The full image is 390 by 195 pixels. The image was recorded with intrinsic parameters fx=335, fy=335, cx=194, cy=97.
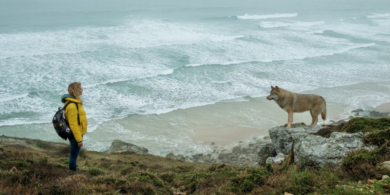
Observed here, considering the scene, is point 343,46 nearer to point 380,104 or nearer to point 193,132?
point 380,104

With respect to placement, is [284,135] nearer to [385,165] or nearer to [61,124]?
[385,165]

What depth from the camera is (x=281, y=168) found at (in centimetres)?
745

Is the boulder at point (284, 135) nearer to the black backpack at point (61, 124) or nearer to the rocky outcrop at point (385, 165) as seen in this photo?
the rocky outcrop at point (385, 165)

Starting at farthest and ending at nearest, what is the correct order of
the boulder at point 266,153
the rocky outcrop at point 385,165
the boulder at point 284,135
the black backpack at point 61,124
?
the boulder at point 266,153 → the boulder at point 284,135 → the black backpack at point 61,124 → the rocky outcrop at point 385,165

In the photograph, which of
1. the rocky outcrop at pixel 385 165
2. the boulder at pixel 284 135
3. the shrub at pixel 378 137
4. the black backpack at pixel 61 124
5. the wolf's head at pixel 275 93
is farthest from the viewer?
the wolf's head at pixel 275 93

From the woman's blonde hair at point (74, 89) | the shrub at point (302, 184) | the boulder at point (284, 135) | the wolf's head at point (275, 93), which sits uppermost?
the woman's blonde hair at point (74, 89)

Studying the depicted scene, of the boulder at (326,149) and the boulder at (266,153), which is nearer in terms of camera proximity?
the boulder at (326,149)

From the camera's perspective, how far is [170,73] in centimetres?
2838

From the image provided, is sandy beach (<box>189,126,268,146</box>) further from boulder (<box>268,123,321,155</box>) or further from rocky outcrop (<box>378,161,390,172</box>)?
rocky outcrop (<box>378,161,390,172</box>)

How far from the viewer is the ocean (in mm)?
18984

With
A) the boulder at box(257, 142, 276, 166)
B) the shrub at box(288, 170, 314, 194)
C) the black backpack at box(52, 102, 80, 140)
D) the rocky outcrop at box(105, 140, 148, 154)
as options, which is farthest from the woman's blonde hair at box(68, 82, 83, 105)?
the rocky outcrop at box(105, 140, 148, 154)

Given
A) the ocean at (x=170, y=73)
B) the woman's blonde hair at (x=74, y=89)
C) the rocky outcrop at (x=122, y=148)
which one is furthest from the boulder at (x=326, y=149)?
the ocean at (x=170, y=73)

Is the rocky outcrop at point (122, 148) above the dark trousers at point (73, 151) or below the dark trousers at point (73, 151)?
below

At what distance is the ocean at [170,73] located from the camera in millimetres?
18984
